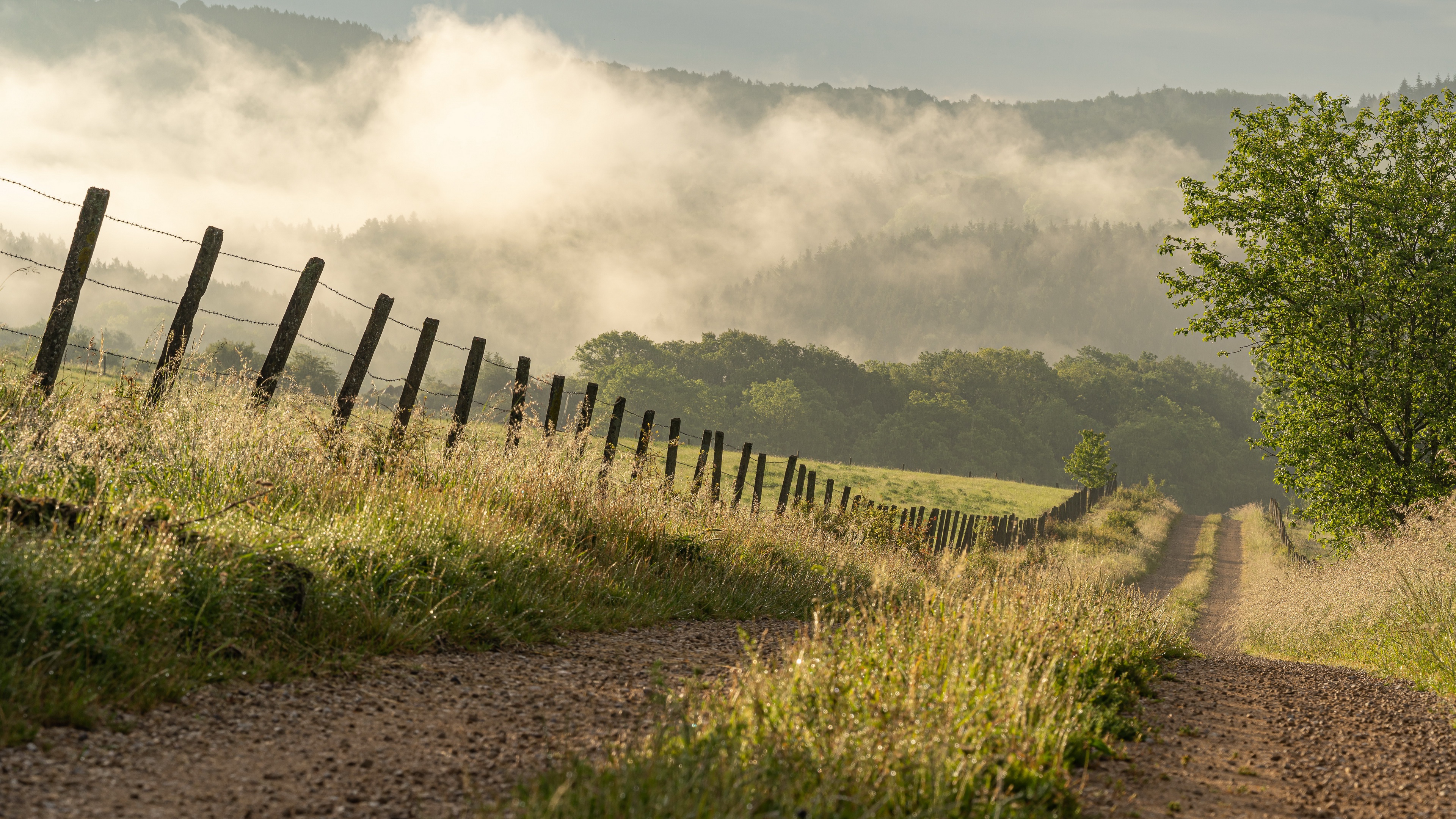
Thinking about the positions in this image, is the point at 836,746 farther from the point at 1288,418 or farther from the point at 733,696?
the point at 1288,418

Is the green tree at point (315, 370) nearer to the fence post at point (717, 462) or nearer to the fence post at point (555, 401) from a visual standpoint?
the fence post at point (717, 462)

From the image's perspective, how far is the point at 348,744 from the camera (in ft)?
12.2

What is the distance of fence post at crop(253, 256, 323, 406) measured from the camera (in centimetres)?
830

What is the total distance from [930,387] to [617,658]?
12478cm

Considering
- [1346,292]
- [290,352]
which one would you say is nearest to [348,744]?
[290,352]

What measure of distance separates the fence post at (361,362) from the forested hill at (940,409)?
83.5 meters

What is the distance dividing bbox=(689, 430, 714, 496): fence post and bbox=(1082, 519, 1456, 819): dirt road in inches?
251

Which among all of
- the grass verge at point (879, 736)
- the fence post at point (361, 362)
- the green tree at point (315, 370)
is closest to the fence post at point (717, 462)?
the fence post at point (361, 362)

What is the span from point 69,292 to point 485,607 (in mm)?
4835

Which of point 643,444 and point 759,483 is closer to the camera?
point 643,444

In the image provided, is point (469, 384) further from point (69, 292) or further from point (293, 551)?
point (293, 551)

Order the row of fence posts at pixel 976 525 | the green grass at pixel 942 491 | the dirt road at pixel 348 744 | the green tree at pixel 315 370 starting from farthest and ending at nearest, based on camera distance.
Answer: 1. the green tree at pixel 315 370
2. the green grass at pixel 942 491
3. the row of fence posts at pixel 976 525
4. the dirt road at pixel 348 744

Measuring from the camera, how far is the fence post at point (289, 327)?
8.30 metres

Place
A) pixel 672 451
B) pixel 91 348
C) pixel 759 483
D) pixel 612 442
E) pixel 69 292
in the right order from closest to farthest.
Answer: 1. pixel 91 348
2. pixel 69 292
3. pixel 612 442
4. pixel 672 451
5. pixel 759 483
